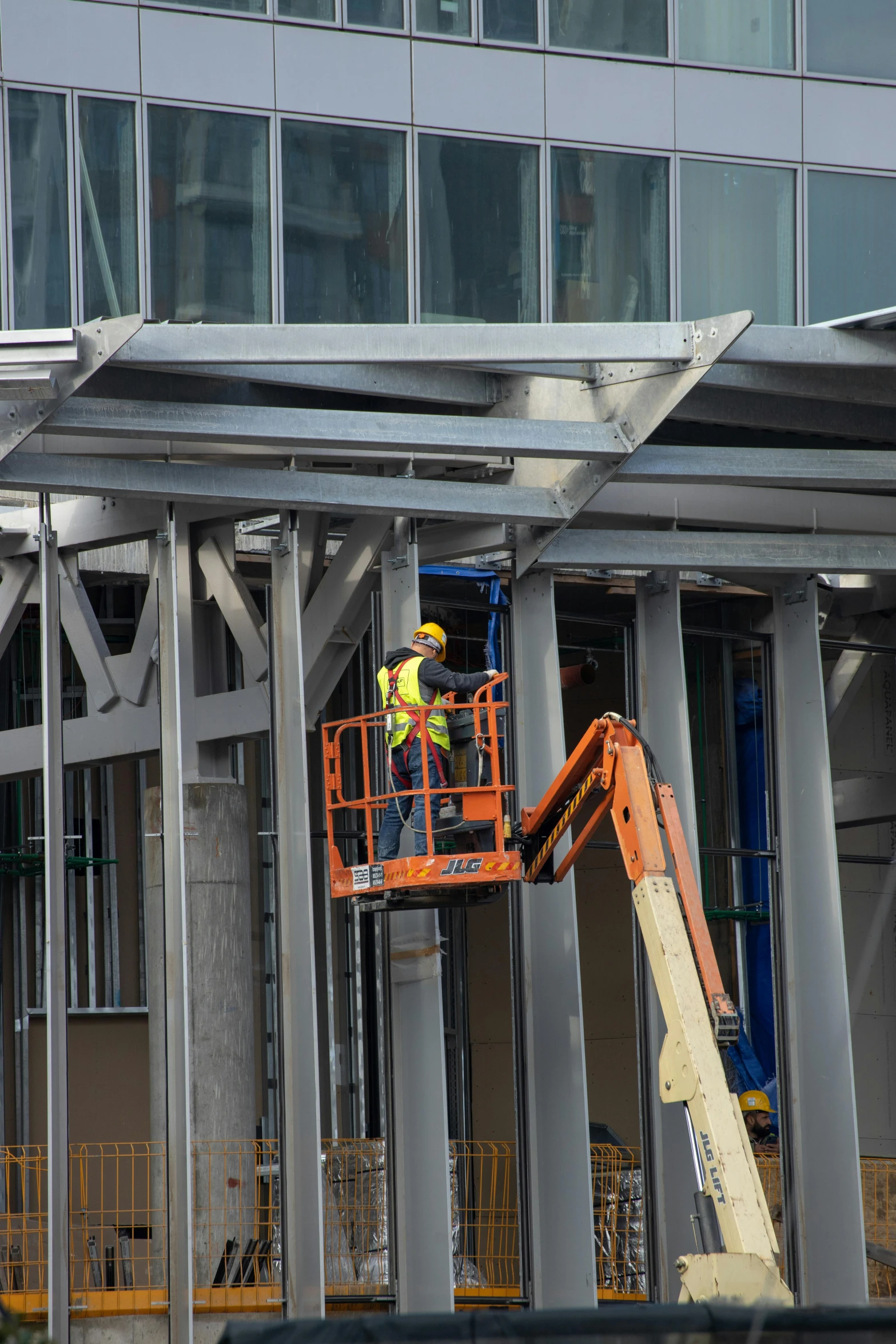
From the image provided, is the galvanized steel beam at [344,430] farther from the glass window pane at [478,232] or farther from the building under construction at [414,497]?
the glass window pane at [478,232]

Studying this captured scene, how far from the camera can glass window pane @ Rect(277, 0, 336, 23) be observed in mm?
16922

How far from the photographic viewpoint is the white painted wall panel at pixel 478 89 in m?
17.3

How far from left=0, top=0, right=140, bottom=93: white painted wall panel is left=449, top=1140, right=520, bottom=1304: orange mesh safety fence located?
38.5 ft

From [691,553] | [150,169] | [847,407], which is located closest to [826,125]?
[847,407]

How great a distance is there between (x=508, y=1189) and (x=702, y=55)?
13874mm

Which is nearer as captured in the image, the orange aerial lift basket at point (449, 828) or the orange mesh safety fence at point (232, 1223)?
the orange aerial lift basket at point (449, 828)

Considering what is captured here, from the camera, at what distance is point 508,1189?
23625 millimetres

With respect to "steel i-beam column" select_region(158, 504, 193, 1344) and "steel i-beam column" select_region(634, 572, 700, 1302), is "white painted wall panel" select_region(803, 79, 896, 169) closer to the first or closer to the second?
"steel i-beam column" select_region(634, 572, 700, 1302)

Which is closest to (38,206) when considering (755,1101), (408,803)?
(408,803)

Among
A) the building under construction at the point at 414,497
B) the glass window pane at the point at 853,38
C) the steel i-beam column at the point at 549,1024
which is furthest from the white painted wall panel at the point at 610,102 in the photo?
the steel i-beam column at the point at 549,1024

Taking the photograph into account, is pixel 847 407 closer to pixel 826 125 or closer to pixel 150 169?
pixel 826 125

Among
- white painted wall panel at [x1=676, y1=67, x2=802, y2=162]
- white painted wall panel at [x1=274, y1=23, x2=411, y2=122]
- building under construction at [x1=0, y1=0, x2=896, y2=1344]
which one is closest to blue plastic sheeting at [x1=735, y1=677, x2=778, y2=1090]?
building under construction at [x1=0, y1=0, x2=896, y2=1344]

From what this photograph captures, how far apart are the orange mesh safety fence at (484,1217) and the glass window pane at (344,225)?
9.40 m

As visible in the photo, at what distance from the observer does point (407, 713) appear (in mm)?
15461
